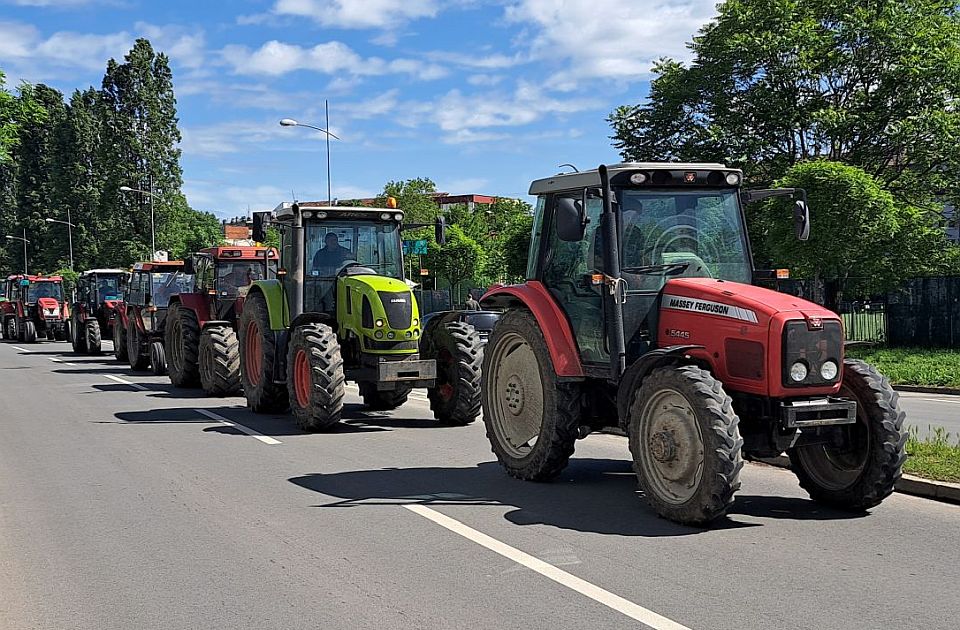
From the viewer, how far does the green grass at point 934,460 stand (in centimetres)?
875

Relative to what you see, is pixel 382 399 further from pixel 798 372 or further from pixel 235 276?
pixel 798 372

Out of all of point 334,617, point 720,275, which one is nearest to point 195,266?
point 720,275

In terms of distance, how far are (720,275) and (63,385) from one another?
16722 millimetres

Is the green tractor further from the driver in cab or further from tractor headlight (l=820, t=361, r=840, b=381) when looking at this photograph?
tractor headlight (l=820, t=361, r=840, b=381)

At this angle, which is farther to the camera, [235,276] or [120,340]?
[120,340]

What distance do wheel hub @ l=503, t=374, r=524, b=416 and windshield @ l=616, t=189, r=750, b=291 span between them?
1.82 meters

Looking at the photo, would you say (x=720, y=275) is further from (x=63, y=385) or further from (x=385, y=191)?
(x=385, y=191)

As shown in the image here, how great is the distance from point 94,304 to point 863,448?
1197 inches

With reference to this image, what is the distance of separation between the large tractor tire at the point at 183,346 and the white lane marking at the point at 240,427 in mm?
3815

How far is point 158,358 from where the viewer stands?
78.9 feet

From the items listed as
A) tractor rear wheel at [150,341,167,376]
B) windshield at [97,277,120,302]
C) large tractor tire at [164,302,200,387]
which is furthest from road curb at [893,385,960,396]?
windshield at [97,277,120,302]

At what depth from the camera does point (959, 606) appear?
5.59 metres

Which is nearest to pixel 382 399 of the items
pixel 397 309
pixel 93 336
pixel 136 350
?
pixel 397 309

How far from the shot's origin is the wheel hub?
31.6ft
